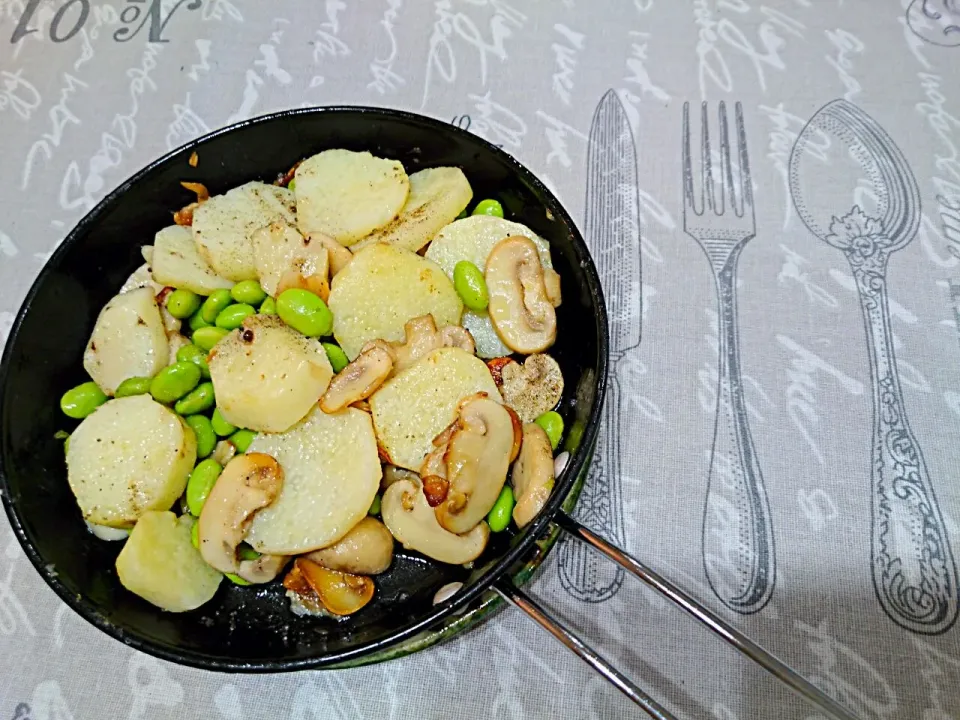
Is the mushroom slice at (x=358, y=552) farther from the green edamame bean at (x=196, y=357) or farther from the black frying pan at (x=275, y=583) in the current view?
the green edamame bean at (x=196, y=357)

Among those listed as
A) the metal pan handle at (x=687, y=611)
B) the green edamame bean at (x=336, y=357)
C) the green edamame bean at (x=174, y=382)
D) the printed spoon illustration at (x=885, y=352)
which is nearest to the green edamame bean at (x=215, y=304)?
the green edamame bean at (x=174, y=382)

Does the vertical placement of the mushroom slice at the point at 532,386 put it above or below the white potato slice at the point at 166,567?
above

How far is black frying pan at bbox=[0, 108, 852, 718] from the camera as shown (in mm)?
1149

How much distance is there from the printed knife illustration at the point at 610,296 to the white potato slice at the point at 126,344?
3.15 feet

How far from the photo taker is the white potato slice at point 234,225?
1.50 m

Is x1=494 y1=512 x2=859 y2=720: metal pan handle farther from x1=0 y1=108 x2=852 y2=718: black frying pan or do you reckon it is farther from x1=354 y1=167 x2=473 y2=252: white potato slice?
x1=354 y1=167 x2=473 y2=252: white potato slice

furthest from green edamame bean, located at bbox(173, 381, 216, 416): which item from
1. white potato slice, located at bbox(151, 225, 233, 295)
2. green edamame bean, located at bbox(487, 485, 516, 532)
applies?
green edamame bean, located at bbox(487, 485, 516, 532)

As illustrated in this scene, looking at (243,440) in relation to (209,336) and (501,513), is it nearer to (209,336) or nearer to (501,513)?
(209,336)

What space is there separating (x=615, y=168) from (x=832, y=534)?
1.06m

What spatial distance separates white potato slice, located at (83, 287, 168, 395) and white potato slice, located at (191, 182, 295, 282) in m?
0.17

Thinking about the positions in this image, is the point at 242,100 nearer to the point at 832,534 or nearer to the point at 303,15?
the point at 303,15

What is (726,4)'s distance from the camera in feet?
7.11

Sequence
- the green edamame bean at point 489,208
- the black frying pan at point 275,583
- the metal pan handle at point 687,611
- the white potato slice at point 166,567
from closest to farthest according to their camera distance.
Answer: the metal pan handle at point 687,611, the black frying pan at point 275,583, the white potato slice at point 166,567, the green edamame bean at point 489,208

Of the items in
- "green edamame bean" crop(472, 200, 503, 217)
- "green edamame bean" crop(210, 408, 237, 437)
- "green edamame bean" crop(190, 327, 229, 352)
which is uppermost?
"green edamame bean" crop(472, 200, 503, 217)
